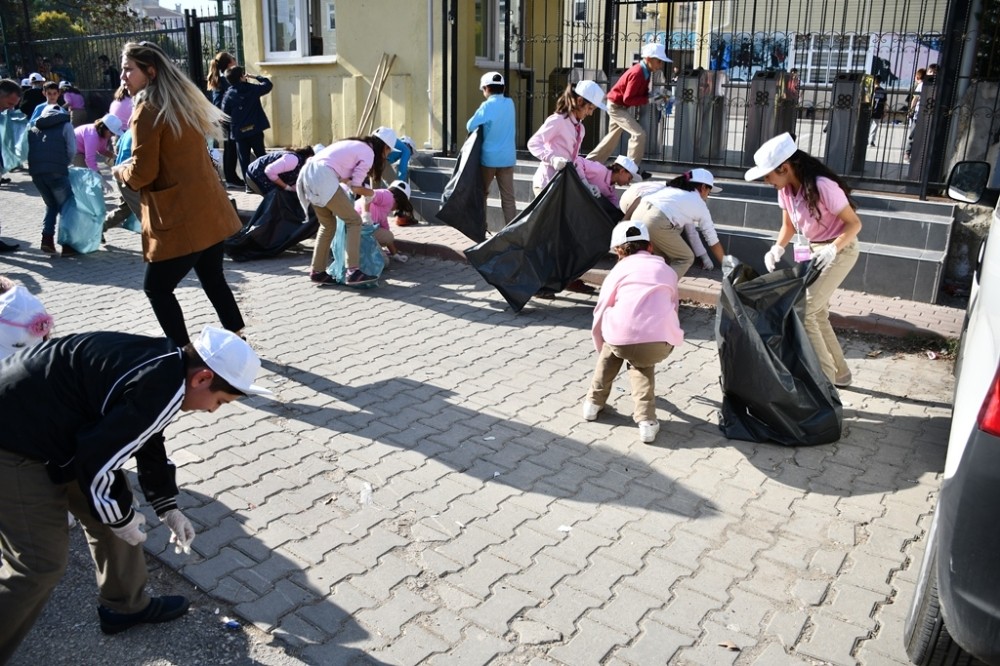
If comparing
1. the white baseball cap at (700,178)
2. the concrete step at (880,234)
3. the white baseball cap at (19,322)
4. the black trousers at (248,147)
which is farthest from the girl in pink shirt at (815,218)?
the black trousers at (248,147)

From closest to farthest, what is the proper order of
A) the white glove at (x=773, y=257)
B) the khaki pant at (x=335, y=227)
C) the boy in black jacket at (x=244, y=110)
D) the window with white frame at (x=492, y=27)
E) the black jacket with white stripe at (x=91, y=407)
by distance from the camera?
1. the black jacket with white stripe at (x=91, y=407)
2. the white glove at (x=773, y=257)
3. the khaki pant at (x=335, y=227)
4. the boy in black jacket at (x=244, y=110)
5. the window with white frame at (x=492, y=27)

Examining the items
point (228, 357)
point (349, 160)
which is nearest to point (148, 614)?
point (228, 357)

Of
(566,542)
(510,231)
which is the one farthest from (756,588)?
(510,231)

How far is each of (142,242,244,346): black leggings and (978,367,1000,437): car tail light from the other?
4.11m

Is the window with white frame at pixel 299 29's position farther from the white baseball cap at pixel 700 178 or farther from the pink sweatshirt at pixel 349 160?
the white baseball cap at pixel 700 178

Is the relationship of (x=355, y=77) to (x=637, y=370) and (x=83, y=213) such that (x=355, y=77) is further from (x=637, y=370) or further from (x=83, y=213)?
(x=637, y=370)

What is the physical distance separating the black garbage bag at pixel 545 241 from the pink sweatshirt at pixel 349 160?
115 centimetres

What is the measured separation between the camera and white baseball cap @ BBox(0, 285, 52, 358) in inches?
133

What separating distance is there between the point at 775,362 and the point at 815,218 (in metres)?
1.07

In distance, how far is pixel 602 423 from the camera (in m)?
4.81

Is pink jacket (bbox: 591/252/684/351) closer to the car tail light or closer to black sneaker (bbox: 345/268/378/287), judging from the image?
the car tail light

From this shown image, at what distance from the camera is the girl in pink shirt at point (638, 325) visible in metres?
4.54

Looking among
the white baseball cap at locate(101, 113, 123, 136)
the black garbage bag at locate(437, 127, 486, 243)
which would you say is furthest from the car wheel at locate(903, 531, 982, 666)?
the white baseball cap at locate(101, 113, 123, 136)

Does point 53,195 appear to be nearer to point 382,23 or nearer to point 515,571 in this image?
point 382,23
